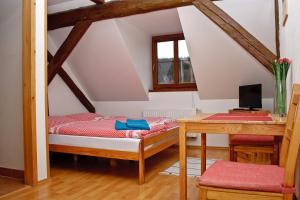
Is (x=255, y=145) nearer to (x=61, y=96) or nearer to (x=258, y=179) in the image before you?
(x=258, y=179)

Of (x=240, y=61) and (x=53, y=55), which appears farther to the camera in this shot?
(x=53, y=55)

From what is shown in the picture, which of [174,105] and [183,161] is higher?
[174,105]

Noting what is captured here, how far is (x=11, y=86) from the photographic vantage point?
9.30 ft

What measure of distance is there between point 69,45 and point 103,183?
243 cm

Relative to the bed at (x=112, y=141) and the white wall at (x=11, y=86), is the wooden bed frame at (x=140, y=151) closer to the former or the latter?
the bed at (x=112, y=141)

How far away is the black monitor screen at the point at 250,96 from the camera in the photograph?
381 cm

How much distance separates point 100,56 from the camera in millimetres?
4711

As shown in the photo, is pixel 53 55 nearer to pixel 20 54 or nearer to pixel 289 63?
pixel 20 54

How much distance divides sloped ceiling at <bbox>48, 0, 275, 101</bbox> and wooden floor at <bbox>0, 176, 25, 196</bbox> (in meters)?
2.57

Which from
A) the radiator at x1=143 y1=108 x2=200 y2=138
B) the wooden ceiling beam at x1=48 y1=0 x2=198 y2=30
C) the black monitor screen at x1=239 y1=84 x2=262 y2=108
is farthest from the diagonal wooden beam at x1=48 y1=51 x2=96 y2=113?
the black monitor screen at x1=239 y1=84 x2=262 y2=108

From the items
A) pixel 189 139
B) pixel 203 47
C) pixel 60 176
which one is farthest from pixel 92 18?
pixel 189 139

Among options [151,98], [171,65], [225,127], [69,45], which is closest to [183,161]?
[225,127]

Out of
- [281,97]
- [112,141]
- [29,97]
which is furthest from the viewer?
[112,141]

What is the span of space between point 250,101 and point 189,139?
4.39ft
